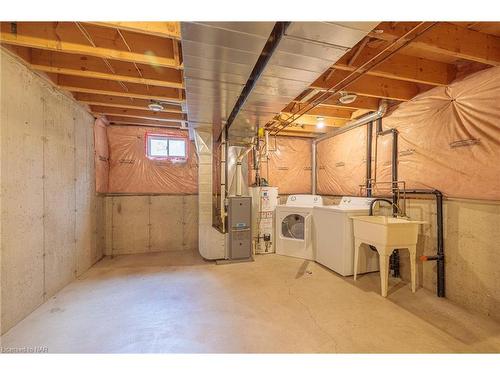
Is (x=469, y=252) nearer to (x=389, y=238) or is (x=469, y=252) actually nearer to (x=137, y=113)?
(x=389, y=238)

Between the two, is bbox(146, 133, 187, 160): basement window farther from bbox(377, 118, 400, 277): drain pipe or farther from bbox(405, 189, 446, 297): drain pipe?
bbox(405, 189, 446, 297): drain pipe

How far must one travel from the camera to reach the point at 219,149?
13.4ft

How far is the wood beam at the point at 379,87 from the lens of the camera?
257cm

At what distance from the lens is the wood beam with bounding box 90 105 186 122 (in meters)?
3.51

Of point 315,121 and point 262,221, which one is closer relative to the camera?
point 315,121

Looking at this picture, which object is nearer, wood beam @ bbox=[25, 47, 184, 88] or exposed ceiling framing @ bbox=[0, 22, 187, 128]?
exposed ceiling framing @ bbox=[0, 22, 187, 128]

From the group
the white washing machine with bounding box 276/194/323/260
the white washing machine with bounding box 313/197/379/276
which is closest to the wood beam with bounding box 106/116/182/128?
the white washing machine with bounding box 276/194/323/260

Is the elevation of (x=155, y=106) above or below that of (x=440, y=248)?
above

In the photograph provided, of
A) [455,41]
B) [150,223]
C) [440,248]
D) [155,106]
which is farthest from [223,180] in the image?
[455,41]

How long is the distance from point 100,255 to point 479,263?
5218 mm

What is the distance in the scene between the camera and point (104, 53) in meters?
1.92

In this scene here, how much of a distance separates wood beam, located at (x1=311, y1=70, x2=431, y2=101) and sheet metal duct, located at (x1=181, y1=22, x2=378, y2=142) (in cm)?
78

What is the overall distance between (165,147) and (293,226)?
2.89m

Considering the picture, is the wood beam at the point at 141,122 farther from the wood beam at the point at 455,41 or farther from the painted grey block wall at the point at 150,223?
the wood beam at the point at 455,41
